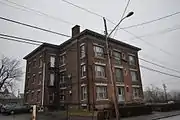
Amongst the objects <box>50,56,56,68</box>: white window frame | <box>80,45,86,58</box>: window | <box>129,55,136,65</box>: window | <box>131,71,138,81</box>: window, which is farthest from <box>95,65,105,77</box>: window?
<box>50,56,56,68</box>: white window frame

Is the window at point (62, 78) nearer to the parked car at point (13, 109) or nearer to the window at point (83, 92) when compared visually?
the window at point (83, 92)

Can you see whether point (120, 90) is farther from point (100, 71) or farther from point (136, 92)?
point (100, 71)

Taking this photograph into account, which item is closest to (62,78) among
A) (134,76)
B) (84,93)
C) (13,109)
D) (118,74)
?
(84,93)

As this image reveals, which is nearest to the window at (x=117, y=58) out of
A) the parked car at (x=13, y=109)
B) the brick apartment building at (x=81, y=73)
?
the brick apartment building at (x=81, y=73)

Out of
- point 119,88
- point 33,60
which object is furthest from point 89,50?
point 33,60

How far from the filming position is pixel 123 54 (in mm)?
34688

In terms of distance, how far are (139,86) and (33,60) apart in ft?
76.2

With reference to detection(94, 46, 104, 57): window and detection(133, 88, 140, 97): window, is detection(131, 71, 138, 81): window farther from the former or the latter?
detection(94, 46, 104, 57): window

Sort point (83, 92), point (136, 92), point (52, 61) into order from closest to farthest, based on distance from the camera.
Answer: point (83, 92)
point (52, 61)
point (136, 92)

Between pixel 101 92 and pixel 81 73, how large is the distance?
4370 millimetres

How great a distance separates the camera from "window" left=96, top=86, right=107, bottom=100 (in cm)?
2711

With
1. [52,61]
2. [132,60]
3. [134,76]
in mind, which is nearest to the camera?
[52,61]

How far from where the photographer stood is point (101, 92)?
27859mm

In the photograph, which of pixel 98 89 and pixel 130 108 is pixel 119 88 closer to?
pixel 98 89
